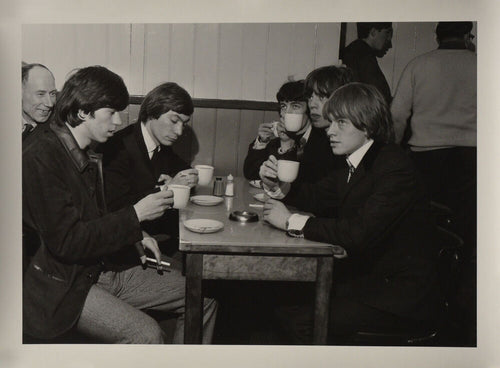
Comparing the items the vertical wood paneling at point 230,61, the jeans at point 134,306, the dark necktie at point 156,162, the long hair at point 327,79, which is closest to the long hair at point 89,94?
the dark necktie at point 156,162

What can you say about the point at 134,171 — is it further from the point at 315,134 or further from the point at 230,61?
the point at 315,134

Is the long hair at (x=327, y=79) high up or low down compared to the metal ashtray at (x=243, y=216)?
up

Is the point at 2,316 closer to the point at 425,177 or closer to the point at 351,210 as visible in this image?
the point at 351,210

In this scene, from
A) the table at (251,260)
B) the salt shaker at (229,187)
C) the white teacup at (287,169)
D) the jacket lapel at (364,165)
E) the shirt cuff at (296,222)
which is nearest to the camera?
the table at (251,260)

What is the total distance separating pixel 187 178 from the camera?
207cm

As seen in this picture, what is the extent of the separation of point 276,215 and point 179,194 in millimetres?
359

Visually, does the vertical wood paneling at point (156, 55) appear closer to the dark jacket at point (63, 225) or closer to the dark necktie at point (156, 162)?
the dark necktie at point (156, 162)

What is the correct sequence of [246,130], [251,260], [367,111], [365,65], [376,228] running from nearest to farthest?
1. [251,260]
2. [376,228]
3. [367,111]
4. [365,65]
5. [246,130]

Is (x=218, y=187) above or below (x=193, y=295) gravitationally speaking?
above

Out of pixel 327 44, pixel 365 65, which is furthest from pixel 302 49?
pixel 365 65

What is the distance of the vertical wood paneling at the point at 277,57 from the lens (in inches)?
75.4

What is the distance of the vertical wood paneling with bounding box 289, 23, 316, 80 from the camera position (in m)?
1.92

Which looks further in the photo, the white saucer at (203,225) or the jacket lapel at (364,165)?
the jacket lapel at (364,165)

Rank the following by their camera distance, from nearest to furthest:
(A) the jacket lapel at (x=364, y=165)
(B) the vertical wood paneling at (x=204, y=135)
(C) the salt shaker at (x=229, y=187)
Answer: (A) the jacket lapel at (x=364, y=165), (B) the vertical wood paneling at (x=204, y=135), (C) the salt shaker at (x=229, y=187)
